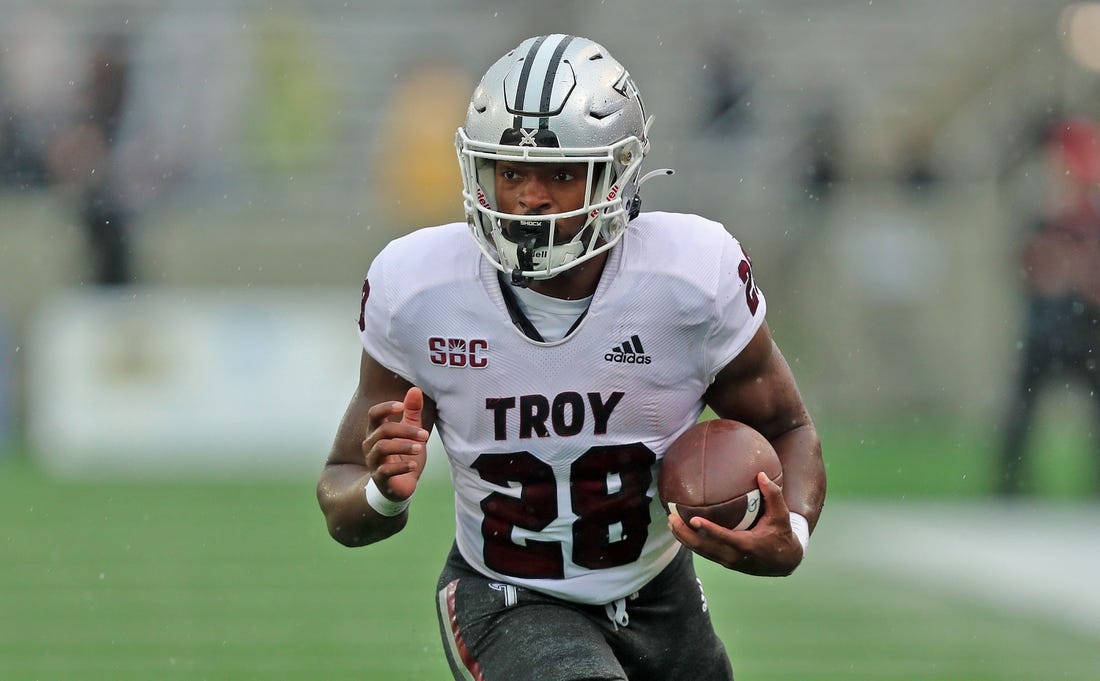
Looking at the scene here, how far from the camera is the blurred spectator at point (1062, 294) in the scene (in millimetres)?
9414

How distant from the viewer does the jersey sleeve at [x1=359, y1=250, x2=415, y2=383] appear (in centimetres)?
346

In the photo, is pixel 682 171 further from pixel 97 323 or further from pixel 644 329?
pixel 644 329

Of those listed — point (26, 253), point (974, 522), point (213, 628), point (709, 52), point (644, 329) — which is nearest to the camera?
point (644, 329)

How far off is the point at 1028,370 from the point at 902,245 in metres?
4.25

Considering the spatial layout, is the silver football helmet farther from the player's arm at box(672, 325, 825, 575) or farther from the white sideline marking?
the white sideline marking

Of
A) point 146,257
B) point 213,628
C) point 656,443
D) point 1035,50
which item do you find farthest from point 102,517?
point 1035,50

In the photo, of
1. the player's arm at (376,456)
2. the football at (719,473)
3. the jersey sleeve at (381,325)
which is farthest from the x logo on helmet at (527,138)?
the football at (719,473)

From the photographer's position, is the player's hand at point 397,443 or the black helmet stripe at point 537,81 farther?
the black helmet stripe at point 537,81

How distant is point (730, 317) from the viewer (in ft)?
11.2

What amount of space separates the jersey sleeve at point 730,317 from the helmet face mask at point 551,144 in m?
0.23

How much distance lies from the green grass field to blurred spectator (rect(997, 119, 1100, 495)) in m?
0.81

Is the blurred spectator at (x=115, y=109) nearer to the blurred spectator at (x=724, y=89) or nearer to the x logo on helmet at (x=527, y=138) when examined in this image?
the blurred spectator at (x=724, y=89)

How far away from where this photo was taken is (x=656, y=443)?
3461 mm

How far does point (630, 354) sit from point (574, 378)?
0.12 m
